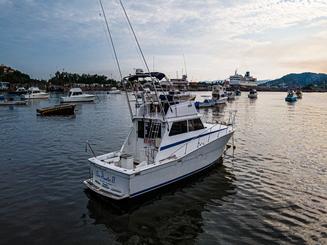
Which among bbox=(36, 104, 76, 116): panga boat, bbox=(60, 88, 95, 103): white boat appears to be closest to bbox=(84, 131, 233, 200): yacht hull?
bbox=(36, 104, 76, 116): panga boat

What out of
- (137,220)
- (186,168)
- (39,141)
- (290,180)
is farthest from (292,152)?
(39,141)

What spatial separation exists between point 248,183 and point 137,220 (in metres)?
6.26

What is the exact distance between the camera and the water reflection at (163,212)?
934cm

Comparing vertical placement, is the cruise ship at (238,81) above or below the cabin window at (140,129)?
above

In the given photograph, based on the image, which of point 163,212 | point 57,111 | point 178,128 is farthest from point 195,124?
point 57,111

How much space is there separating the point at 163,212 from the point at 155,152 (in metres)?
2.97

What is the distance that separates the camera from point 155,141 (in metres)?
13.2

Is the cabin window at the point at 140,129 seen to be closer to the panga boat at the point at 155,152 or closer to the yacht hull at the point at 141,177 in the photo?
the panga boat at the point at 155,152

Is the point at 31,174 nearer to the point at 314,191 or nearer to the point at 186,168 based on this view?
the point at 186,168

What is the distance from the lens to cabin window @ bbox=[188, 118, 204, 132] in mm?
14373

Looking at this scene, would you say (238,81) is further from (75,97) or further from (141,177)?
(141,177)

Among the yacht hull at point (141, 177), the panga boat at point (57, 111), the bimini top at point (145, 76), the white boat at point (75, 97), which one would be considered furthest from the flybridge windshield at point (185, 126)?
the white boat at point (75, 97)

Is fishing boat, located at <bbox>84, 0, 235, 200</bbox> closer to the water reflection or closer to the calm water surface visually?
the water reflection

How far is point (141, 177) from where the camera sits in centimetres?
1102
